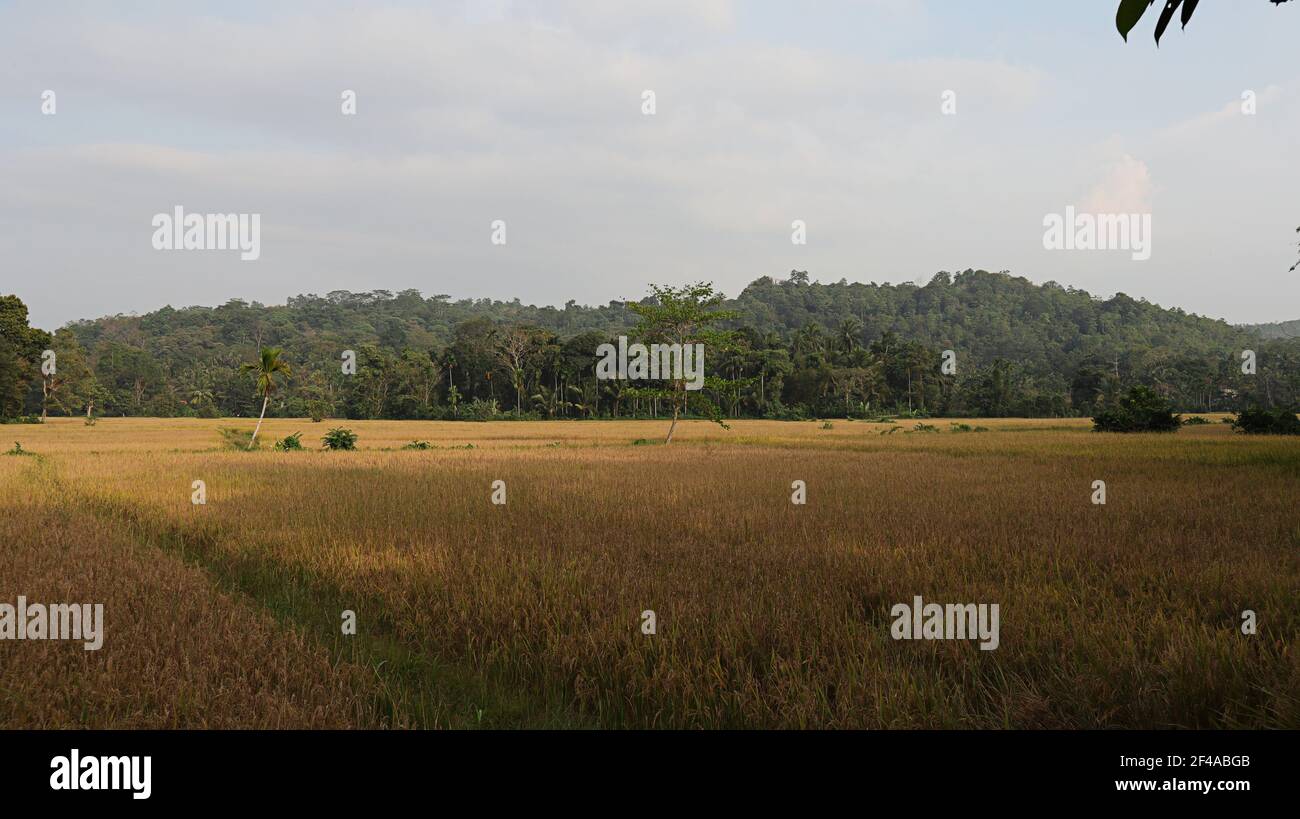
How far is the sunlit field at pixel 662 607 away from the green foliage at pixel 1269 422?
66.7 feet

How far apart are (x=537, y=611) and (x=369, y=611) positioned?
1.61 m

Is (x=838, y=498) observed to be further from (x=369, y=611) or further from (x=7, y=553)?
(x=7, y=553)

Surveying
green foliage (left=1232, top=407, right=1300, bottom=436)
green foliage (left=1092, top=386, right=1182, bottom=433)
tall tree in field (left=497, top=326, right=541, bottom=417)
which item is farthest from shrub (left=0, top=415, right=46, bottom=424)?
green foliage (left=1232, top=407, right=1300, bottom=436)

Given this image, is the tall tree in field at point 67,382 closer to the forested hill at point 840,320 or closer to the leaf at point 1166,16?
the forested hill at point 840,320

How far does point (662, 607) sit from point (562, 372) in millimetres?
69776

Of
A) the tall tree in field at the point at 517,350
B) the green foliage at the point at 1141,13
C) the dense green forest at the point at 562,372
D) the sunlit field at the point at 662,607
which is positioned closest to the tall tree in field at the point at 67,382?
the dense green forest at the point at 562,372

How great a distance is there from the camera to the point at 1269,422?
26562 millimetres

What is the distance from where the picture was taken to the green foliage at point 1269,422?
26.0m

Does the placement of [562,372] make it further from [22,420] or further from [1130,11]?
[1130,11]

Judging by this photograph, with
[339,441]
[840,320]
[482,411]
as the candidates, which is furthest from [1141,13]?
[840,320]

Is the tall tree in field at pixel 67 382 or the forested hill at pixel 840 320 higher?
the forested hill at pixel 840 320

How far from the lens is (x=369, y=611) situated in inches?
216

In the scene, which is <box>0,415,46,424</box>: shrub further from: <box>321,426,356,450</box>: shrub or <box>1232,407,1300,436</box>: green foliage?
<box>1232,407,1300,436</box>: green foliage
